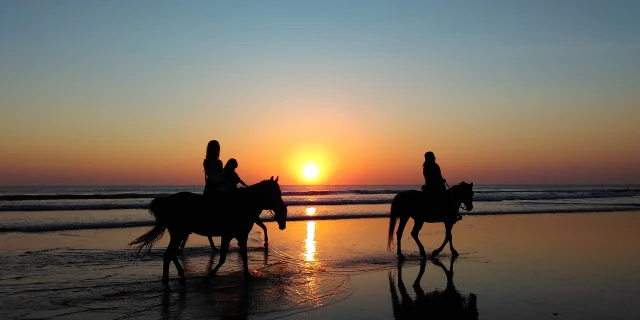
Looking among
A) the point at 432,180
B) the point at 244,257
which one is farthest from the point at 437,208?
the point at 244,257

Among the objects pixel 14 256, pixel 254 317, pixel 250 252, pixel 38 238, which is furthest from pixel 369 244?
pixel 38 238

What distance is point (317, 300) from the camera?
6.92 meters

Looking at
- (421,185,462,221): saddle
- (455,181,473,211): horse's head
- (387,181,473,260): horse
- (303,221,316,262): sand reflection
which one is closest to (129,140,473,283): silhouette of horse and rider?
(303,221,316,262): sand reflection

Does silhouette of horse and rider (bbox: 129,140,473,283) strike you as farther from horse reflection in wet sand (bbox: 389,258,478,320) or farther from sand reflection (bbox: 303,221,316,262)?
horse reflection in wet sand (bbox: 389,258,478,320)

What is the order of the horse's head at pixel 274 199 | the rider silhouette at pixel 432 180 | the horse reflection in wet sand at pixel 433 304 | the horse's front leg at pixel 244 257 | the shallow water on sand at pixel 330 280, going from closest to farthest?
1. the horse reflection in wet sand at pixel 433 304
2. the shallow water on sand at pixel 330 280
3. the horse's front leg at pixel 244 257
4. the horse's head at pixel 274 199
5. the rider silhouette at pixel 432 180

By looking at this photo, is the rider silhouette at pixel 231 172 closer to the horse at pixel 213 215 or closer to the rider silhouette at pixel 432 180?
the horse at pixel 213 215

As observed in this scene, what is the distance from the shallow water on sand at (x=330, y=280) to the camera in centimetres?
637

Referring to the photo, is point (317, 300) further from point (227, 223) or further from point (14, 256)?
point (14, 256)

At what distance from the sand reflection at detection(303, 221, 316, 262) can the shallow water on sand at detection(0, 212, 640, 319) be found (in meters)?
0.03

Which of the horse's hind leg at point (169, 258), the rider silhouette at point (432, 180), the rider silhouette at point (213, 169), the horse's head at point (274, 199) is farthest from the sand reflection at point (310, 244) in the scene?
the horse's hind leg at point (169, 258)

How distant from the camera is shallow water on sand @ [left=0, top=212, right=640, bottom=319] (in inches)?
251

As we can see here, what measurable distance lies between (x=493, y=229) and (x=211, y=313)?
1276cm

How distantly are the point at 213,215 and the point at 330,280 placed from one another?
2.37 meters

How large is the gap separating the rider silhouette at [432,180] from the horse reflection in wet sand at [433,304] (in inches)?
139
